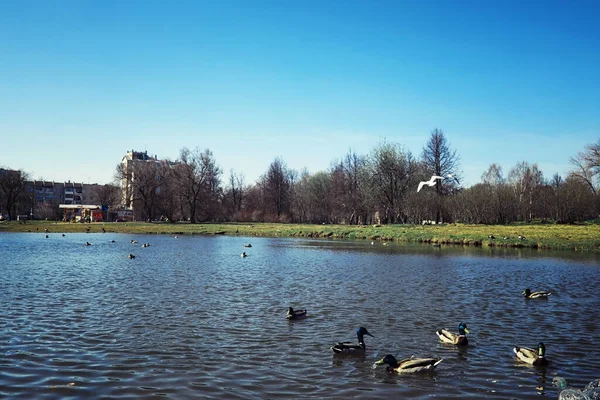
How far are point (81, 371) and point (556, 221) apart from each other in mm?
64121

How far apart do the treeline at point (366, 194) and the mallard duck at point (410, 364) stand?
41.7 m

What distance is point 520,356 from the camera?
10.1 m

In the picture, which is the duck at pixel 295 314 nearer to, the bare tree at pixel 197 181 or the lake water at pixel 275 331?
the lake water at pixel 275 331

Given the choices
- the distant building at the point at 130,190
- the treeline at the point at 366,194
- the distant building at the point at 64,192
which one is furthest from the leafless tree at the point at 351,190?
the distant building at the point at 64,192

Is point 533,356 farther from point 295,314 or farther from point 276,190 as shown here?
point 276,190

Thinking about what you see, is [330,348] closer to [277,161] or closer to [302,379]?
[302,379]

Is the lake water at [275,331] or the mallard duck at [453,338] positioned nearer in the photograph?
the lake water at [275,331]

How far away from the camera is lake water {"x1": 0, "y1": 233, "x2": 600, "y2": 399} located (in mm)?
8562

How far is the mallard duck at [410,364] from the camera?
927 cm

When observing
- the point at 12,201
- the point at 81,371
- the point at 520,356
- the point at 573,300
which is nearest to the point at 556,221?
the point at 573,300

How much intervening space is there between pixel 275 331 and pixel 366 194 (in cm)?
6571

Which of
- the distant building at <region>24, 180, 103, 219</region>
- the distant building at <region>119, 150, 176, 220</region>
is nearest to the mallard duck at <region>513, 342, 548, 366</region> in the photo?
the distant building at <region>119, 150, 176, 220</region>

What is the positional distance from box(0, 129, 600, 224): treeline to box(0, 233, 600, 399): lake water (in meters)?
32.1

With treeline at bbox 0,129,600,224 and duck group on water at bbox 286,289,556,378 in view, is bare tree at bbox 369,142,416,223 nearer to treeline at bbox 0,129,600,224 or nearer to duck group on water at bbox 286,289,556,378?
treeline at bbox 0,129,600,224
